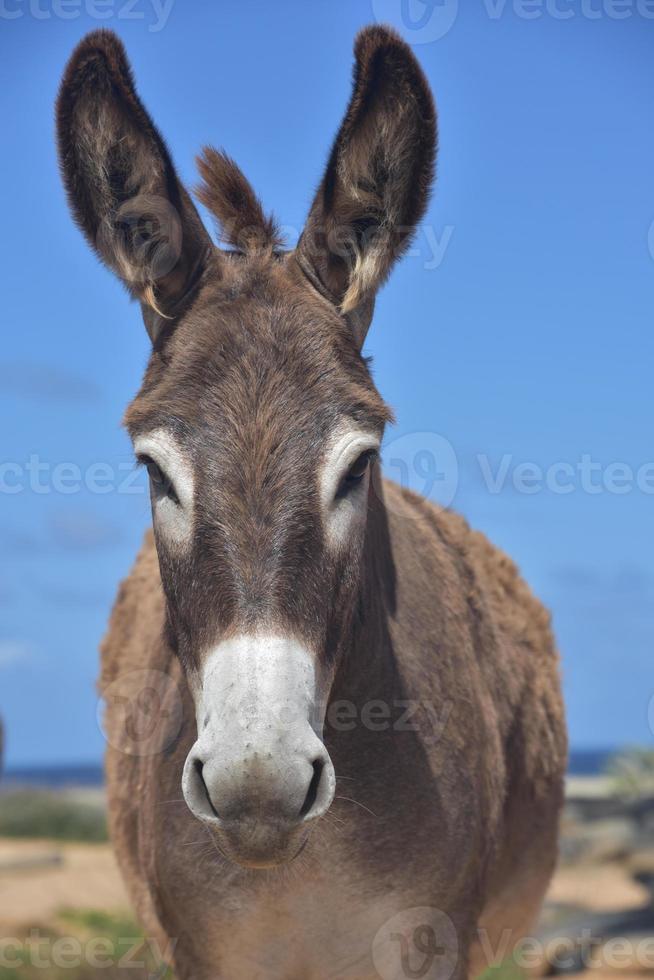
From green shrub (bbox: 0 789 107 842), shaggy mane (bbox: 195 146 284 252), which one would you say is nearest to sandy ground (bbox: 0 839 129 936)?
green shrub (bbox: 0 789 107 842)

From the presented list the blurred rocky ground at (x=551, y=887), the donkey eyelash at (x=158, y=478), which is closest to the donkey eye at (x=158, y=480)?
the donkey eyelash at (x=158, y=478)

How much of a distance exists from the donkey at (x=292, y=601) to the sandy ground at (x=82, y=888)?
617 cm

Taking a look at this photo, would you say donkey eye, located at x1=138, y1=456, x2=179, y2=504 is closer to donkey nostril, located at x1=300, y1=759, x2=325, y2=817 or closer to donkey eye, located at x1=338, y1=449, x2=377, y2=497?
donkey eye, located at x1=338, y1=449, x2=377, y2=497

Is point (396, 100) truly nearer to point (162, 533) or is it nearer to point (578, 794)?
point (162, 533)

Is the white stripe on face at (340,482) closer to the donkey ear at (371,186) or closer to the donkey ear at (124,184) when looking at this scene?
the donkey ear at (371,186)

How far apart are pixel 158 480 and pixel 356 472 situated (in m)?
Answer: 0.58

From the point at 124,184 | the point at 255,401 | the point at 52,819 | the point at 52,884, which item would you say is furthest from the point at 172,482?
the point at 52,819

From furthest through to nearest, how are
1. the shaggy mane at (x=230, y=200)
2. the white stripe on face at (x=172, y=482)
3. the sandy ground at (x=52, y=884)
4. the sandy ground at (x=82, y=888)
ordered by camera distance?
1. the sandy ground at (x=52, y=884)
2. the sandy ground at (x=82, y=888)
3. the shaggy mane at (x=230, y=200)
4. the white stripe on face at (x=172, y=482)

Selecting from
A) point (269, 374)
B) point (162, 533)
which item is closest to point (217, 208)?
point (269, 374)

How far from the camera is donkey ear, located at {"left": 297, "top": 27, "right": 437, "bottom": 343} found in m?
3.80

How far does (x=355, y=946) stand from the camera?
4.00 meters

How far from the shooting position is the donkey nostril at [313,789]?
3035 millimetres

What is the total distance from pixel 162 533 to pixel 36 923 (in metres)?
8.71

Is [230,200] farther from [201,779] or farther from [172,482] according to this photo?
[201,779]
